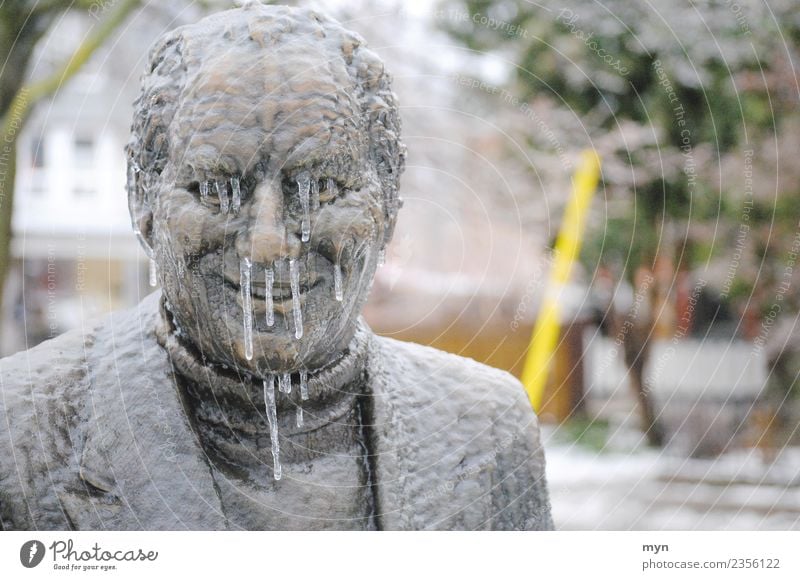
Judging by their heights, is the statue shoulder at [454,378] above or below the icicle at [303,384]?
below

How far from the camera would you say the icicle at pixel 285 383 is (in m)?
1.72

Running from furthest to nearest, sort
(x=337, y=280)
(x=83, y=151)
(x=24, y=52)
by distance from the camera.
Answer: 1. (x=83, y=151)
2. (x=24, y=52)
3. (x=337, y=280)

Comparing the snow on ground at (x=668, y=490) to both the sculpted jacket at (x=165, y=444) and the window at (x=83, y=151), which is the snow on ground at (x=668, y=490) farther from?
the sculpted jacket at (x=165, y=444)

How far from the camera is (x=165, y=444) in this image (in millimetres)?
1734

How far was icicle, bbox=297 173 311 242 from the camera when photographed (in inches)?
62.1

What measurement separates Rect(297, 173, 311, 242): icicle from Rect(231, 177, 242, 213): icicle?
10 centimetres

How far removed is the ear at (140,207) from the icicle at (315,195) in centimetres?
30

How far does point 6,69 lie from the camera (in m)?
5.16

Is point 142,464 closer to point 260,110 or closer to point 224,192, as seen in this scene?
point 224,192

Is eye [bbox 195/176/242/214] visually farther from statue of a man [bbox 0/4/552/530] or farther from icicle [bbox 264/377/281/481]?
icicle [bbox 264/377/281/481]

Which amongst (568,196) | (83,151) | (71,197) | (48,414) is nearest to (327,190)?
(48,414)

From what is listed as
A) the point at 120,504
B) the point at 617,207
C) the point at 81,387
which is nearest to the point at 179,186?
the point at 81,387

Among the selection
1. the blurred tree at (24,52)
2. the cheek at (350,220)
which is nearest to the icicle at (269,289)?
the cheek at (350,220)

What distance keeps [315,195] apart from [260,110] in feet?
0.53
